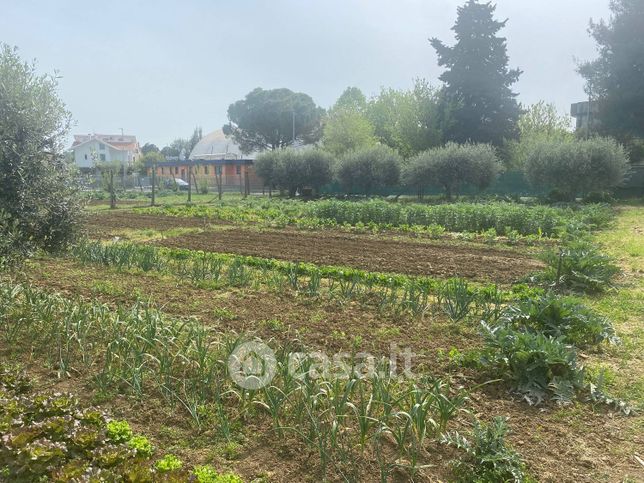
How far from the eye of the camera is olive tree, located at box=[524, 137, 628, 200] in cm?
2320

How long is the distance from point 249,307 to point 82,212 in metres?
3.29

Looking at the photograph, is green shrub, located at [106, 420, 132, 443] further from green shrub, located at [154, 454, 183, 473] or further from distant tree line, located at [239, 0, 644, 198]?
distant tree line, located at [239, 0, 644, 198]

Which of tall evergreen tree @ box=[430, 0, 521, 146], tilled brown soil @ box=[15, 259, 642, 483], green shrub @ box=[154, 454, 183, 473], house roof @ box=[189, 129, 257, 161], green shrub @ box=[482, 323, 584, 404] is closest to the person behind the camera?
green shrub @ box=[154, 454, 183, 473]

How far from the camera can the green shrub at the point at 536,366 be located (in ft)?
12.9

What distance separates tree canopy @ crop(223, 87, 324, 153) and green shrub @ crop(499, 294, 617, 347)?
2407 inches

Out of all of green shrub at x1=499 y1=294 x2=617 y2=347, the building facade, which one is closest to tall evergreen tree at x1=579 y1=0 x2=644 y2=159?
the building facade

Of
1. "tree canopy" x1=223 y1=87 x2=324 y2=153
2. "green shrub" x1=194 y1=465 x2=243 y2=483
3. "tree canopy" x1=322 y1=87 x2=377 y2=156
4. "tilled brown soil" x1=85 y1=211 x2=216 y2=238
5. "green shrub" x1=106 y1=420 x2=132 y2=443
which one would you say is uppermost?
"tree canopy" x1=223 y1=87 x2=324 y2=153

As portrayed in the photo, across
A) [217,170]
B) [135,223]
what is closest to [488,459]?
[135,223]

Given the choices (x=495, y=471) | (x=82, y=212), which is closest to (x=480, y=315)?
(x=495, y=471)

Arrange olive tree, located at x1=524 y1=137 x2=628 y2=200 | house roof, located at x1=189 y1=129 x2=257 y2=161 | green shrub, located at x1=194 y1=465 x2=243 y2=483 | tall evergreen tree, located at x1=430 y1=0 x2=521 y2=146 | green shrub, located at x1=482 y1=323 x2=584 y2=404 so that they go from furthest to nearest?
house roof, located at x1=189 y1=129 x2=257 y2=161
tall evergreen tree, located at x1=430 y1=0 x2=521 y2=146
olive tree, located at x1=524 y1=137 x2=628 y2=200
green shrub, located at x1=482 y1=323 x2=584 y2=404
green shrub, located at x1=194 y1=465 x2=243 y2=483

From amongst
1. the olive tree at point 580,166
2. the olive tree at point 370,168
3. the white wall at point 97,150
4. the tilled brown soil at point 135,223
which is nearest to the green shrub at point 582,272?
the tilled brown soil at point 135,223

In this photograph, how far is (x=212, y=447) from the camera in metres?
3.18

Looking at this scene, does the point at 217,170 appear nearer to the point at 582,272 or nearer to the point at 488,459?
the point at 582,272

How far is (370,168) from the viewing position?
99.6 feet
